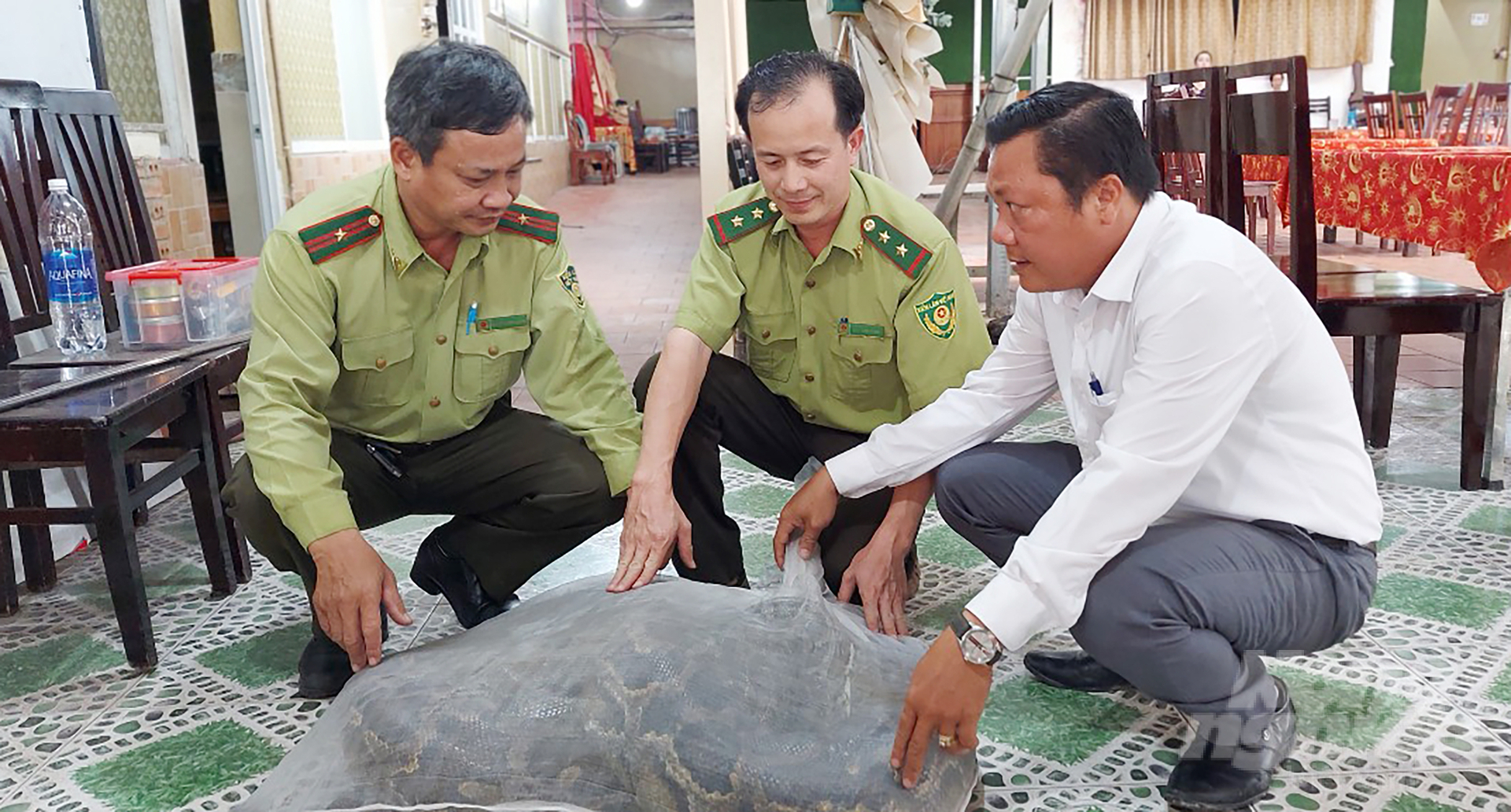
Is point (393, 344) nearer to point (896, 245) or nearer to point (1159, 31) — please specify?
point (896, 245)

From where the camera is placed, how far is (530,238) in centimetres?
181

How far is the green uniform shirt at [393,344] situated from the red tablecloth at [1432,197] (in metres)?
1.74

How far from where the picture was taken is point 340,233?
166 cm

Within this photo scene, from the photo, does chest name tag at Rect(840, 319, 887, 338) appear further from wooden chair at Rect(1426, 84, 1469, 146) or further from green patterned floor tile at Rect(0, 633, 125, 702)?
wooden chair at Rect(1426, 84, 1469, 146)

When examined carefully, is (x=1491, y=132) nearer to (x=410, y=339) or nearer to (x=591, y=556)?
(x=591, y=556)

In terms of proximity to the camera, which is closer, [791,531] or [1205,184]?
[791,531]

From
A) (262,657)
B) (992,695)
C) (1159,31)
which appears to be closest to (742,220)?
(992,695)

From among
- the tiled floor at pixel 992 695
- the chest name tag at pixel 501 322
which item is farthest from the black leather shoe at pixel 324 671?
the chest name tag at pixel 501 322

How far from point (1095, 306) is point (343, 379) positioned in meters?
1.11

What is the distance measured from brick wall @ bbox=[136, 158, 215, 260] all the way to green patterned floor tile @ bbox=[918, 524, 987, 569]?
2.07 m

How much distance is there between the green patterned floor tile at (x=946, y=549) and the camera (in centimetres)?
229

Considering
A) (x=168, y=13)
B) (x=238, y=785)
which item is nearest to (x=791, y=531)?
(x=238, y=785)

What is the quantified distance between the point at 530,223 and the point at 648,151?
16.2 m

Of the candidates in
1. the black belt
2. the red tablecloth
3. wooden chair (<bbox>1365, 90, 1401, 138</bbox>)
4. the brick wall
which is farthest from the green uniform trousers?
wooden chair (<bbox>1365, 90, 1401, 138</bbox>)
